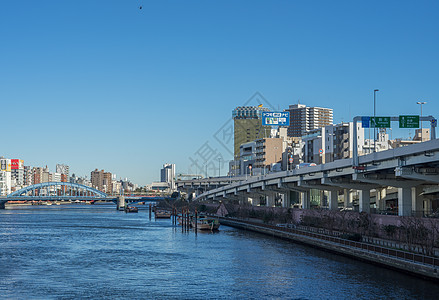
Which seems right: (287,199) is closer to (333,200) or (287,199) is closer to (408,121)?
(333,200)

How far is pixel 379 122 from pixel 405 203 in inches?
339

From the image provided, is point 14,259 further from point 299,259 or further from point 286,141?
point 286,141

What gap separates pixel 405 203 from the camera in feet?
188

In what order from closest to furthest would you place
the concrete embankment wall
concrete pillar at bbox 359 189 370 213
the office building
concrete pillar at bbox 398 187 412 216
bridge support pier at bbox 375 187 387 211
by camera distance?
the concrete embankment wall, concrete pillar at bbox 398 187 412 216, concrete pillar at bbox 359 189 370 213, bridge support pier at bbox 375 187 387 211, the office building

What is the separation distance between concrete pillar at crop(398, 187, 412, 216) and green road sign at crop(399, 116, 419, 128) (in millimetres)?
7024

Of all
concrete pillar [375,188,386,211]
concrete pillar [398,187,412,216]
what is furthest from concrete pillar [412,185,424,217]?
concrete pillar [375,188,386,211]

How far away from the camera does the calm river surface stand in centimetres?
3856

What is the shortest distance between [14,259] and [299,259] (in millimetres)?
28069

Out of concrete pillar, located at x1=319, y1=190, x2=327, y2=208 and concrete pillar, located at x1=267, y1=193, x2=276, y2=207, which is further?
concrete pillar, located at x1=319, y1=190, x2=327, y2=208

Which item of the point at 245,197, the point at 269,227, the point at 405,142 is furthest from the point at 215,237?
the point at 405,142

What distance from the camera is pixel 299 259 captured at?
53.7m

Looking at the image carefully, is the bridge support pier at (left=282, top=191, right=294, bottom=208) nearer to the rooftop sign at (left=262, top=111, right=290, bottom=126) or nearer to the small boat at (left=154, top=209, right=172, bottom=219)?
the rooftop sign at (left=262, top=111, right=290, bottom=126)

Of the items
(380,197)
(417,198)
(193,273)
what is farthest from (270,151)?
(193,273)

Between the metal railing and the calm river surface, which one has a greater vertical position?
the metal railing
